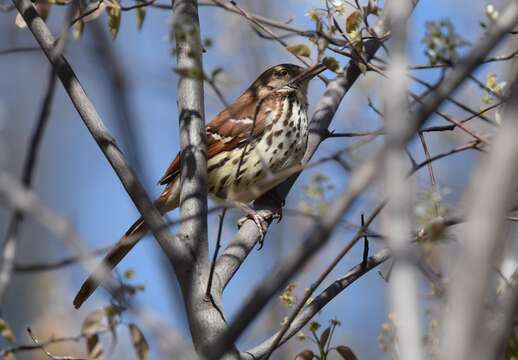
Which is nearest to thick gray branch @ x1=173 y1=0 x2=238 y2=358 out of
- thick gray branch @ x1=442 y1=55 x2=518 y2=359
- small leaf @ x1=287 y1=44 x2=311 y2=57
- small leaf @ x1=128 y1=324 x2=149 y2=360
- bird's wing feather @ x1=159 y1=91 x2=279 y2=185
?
small leaf @ x1=128 y1=324 x2=149 y2=360

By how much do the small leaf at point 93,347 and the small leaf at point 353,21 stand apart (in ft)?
4.89

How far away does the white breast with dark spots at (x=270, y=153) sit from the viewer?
429 cm

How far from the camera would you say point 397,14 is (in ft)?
5.60

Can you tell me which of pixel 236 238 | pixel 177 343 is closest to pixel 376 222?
pixel 236 238

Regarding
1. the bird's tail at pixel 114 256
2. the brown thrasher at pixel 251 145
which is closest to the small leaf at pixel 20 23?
the bird's tail at pixel 114 256

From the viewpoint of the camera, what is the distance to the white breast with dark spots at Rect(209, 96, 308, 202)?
14.1ft

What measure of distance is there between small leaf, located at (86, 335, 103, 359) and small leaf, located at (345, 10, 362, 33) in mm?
1491

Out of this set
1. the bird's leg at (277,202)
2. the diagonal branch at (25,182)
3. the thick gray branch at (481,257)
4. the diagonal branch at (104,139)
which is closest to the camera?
the thick gray branch at (481,257)

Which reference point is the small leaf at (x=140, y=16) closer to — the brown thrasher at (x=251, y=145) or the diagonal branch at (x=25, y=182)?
the diagonal branch at (x=25, y=182)

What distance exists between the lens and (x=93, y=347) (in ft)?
9.35

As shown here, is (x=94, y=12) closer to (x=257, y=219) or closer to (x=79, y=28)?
(x=79, y=28)

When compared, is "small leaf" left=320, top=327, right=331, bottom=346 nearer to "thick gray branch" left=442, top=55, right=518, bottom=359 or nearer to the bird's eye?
"thick gray branch" left=442, top=55, right=518, bottom=359

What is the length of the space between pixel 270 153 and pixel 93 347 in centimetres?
180

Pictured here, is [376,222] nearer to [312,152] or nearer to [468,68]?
[312,152]
